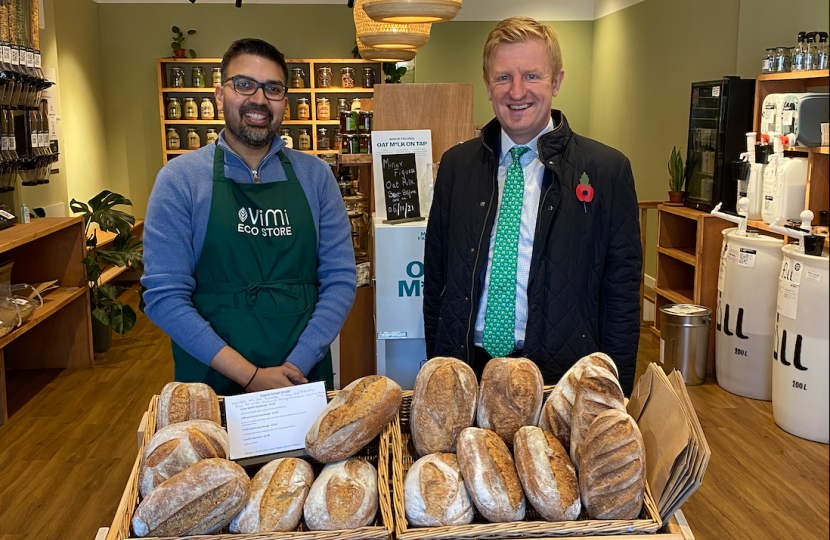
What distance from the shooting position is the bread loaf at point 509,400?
4.22ft

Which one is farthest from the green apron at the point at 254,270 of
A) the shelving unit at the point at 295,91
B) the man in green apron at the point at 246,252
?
the shelving unit at the point at 295,91

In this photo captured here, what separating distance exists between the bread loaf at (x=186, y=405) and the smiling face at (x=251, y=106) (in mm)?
745

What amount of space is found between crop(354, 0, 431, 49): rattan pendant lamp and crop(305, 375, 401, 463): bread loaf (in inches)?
119

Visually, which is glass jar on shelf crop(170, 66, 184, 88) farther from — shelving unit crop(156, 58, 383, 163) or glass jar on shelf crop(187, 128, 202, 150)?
glass jar on shelf crop(187, 128, 202, 150)

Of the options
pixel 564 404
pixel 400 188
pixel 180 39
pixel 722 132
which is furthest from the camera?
pixel 180 39

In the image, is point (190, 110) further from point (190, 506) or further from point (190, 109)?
point (190, 506)

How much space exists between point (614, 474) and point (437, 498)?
0.86ft

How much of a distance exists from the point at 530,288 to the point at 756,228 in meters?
3.17

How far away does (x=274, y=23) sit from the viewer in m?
8.59

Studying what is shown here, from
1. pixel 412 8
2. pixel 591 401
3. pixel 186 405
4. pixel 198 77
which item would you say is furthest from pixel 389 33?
pixel 198 77

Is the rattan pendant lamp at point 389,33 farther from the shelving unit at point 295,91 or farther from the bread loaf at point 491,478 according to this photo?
the shelving unit at point 295,91

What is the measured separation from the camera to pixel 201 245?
1.86m

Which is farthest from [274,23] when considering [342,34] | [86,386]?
[86,386]

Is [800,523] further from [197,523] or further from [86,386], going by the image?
[86,386]
